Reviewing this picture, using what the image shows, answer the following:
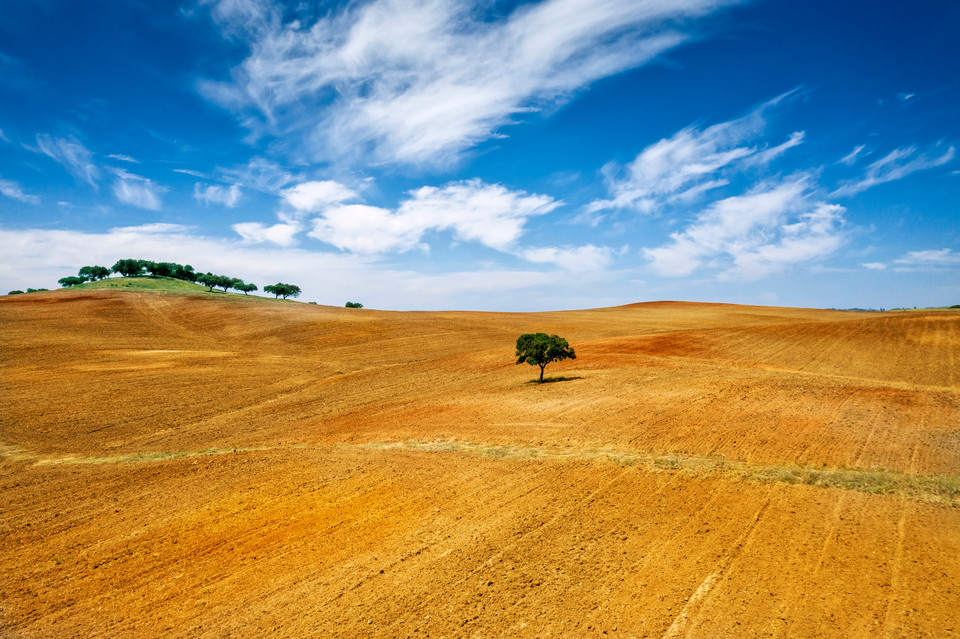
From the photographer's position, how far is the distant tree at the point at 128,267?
112000 mm

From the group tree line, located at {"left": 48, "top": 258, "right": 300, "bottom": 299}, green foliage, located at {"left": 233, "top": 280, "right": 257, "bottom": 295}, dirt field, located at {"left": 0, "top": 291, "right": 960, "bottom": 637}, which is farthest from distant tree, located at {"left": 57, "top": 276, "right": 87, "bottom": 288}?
dirt field, located at {"left": 0, "top": 291, "right": 960, "bottom": 637}

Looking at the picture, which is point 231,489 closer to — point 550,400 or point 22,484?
point 22,484

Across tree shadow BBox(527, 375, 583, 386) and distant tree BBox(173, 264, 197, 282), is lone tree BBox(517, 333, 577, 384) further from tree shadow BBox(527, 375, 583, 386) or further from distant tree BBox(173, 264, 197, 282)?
distant tree BBox(173, 264, 197, 282)

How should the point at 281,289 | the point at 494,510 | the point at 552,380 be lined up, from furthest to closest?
the point at 281,289, the point at 552,380, the point at 494,510

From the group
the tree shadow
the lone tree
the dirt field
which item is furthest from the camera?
the lone tree

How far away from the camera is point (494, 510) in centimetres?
1045

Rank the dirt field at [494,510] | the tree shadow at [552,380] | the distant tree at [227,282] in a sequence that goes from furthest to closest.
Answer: the distant tree at [227,282], the tree shadow at [552,380], the dirt field at [494,510]

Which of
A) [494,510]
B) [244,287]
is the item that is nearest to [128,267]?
[244,287]

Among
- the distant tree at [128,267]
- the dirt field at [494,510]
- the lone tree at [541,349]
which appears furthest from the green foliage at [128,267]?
the lone tree at [541,349]

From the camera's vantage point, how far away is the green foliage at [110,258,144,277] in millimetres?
112000

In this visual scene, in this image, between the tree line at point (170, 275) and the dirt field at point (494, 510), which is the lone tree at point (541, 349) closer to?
the dirt field at point (494, 510)

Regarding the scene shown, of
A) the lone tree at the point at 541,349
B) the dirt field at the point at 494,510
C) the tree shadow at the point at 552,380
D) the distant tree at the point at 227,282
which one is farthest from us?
the distant tree at the point at 227,282

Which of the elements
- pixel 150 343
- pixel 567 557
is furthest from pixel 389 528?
pixel 150 343

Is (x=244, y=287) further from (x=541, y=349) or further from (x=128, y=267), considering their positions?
(x=541, y=349)
